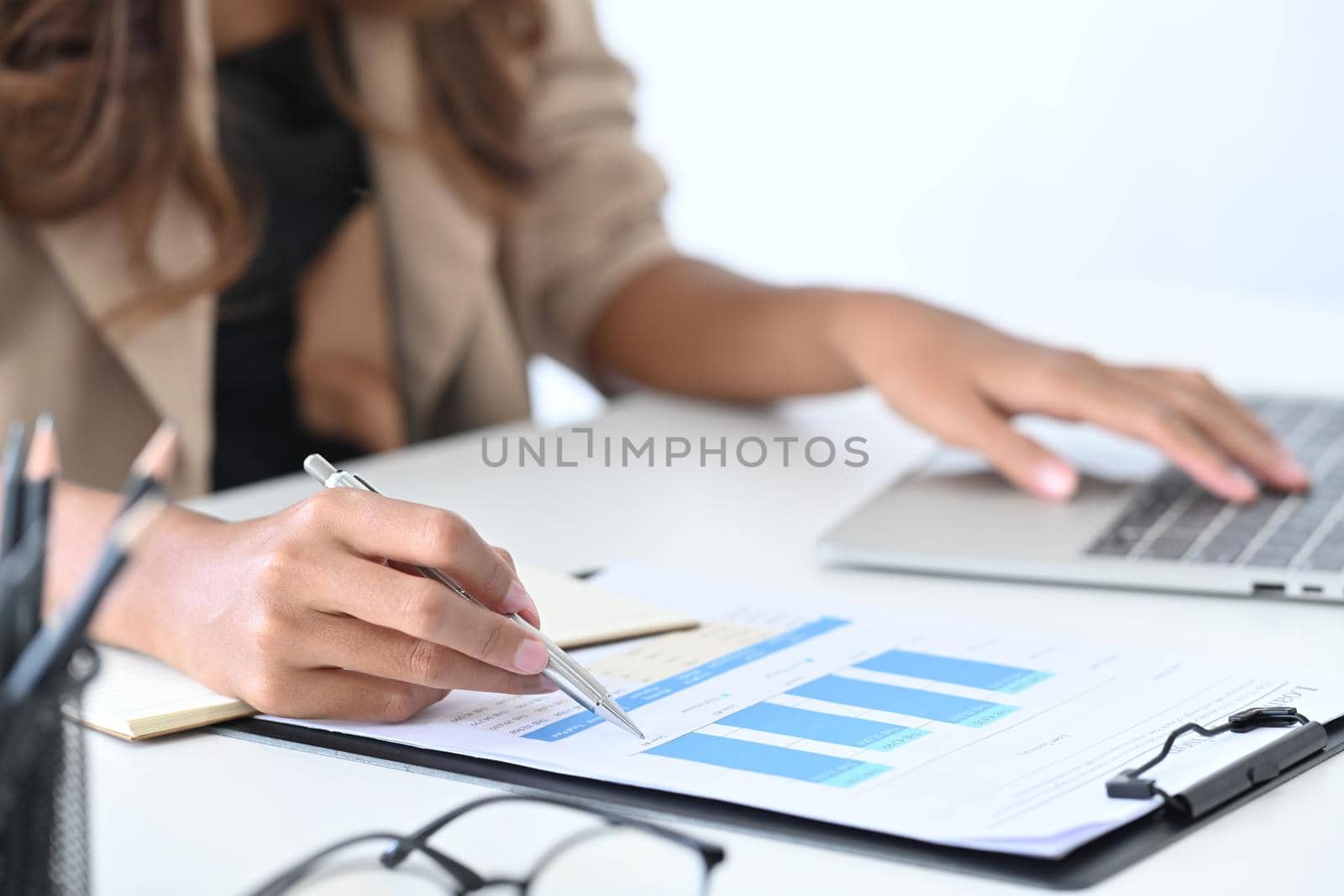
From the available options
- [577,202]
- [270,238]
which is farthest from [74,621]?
[577,202]

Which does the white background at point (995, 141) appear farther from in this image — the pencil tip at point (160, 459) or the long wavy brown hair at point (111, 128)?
the pencil tip at point (160, 459)

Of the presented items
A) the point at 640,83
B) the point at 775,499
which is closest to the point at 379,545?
the point at 775,499

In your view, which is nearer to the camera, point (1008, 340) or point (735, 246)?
point (1008, 340)

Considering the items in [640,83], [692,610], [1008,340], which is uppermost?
[640,83]

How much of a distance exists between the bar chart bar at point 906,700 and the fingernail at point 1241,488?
0.30 m

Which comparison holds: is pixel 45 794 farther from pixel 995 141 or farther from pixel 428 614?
pixel 995 141

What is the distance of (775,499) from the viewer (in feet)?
2.80

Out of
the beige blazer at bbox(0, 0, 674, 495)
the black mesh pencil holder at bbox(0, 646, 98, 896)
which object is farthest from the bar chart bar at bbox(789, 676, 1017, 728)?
the beige blazer at bbox(0, 0, 674, 495)

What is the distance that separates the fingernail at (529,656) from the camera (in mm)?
502

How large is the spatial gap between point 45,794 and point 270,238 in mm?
826

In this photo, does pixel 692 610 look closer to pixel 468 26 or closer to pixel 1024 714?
Answer: pixel 1024 714

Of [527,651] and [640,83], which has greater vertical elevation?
[640,83]

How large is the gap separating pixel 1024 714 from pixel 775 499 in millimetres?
345

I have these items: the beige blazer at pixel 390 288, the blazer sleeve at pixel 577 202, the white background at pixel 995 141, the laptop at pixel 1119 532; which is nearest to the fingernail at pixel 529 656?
the laptop at pixel 1119 532
